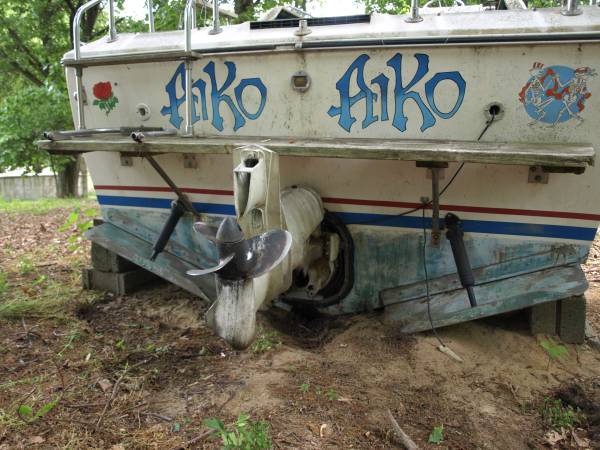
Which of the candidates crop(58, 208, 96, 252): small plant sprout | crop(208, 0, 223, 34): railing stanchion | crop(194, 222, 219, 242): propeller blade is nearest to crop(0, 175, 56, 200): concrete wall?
crop(58, 208, 96, 252): small plant sprout

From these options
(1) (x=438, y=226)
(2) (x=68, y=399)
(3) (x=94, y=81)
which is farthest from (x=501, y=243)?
(3) (x=94, y=81)

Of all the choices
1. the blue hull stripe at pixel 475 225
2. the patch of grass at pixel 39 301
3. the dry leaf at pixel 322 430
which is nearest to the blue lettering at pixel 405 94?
the blue hull stripe at pixel 475 225

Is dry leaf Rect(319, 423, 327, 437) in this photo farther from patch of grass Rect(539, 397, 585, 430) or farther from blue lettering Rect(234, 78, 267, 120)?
blue lettering Rect(234, 78, 267, 120)

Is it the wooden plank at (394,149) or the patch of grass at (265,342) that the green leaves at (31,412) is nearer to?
the patch of grass at (265,342)

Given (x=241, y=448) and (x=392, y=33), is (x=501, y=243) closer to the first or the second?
(x=392, y=33)

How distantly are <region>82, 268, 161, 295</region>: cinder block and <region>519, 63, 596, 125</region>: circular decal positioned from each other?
3.72 meters

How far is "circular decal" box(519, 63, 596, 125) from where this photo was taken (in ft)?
10.8

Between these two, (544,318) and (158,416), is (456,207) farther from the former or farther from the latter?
(158,416)

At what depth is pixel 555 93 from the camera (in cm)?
335

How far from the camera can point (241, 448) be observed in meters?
2.50

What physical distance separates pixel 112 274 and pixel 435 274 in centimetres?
303

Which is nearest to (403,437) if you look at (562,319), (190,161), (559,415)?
(559,415)

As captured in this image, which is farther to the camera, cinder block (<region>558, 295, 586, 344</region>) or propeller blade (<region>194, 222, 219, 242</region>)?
cinder block (<region>558, 295, 586, 344</region>)

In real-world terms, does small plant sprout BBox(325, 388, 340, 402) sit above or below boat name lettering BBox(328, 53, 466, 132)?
below
